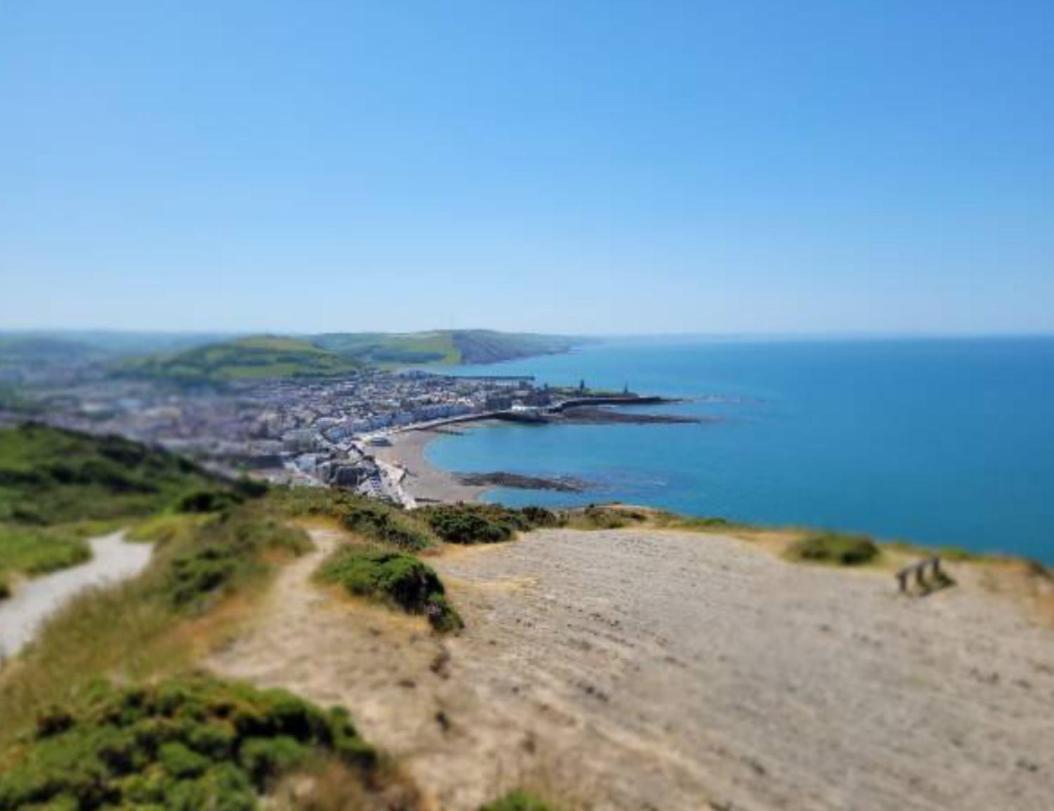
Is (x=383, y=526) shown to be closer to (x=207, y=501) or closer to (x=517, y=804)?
(x=207, y=501)

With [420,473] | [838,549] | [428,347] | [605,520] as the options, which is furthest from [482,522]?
[428,347]

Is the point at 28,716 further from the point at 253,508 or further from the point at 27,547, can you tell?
the point at 253,508

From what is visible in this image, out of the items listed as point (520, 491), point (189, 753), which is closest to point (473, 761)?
point (189, 753)

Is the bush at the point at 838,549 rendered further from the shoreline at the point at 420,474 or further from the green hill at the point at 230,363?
the shoreline at the point at 420,474

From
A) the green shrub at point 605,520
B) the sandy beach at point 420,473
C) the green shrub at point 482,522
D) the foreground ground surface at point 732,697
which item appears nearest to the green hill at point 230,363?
the foreground ground surface at point 732,697

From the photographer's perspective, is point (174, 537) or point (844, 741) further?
point (844, 741)

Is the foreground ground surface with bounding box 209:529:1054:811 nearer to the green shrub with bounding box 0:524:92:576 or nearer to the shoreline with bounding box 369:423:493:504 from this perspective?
the green shrub with bounding box 0:524:92:576

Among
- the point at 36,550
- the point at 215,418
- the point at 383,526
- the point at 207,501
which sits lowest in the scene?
the point at 383,526
